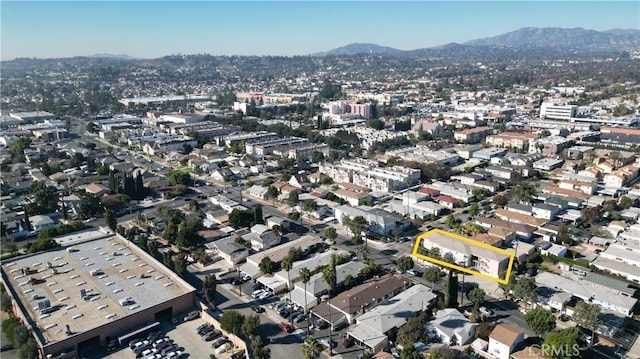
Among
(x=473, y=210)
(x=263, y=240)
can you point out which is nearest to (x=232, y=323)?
(x=263, y=240)

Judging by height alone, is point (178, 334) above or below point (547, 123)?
below

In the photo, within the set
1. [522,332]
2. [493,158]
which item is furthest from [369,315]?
[493,158]

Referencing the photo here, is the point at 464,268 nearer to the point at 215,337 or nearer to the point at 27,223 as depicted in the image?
the point at 215,337

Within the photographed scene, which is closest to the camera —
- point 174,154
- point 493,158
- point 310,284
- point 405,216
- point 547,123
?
point 310,284

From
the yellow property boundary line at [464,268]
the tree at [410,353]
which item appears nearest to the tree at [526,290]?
the yellow property boundary line at [464,268]

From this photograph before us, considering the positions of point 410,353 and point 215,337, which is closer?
point 410,353

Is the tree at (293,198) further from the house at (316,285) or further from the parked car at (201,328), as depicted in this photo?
the parked car at (201,328)

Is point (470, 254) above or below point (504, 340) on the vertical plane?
above

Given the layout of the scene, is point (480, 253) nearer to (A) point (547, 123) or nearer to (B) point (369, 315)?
(B) point (369, 315)
